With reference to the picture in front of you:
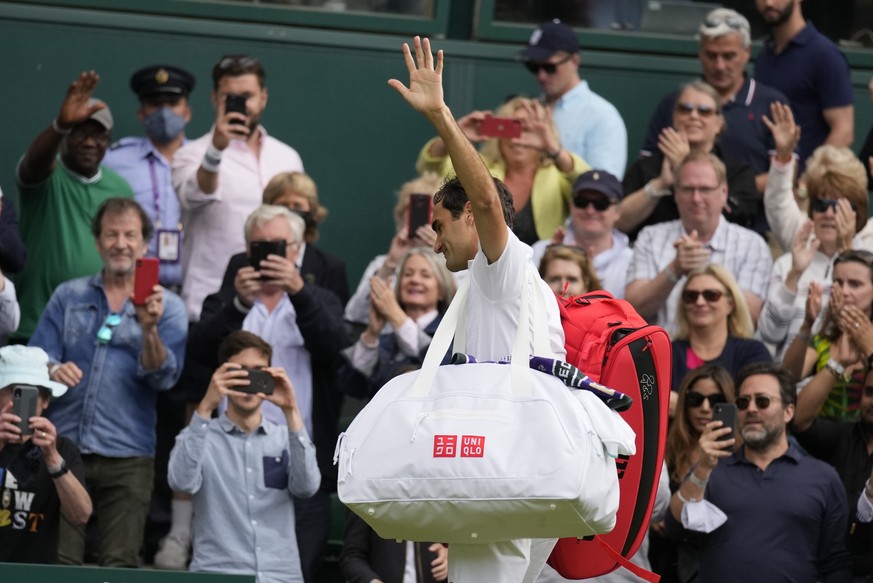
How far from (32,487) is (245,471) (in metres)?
0.96

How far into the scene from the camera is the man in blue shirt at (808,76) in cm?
990

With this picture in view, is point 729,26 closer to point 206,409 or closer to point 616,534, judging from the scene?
point 206,409

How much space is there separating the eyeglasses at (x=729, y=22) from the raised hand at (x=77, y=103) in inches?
145

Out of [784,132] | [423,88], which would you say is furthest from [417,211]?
[423,88]

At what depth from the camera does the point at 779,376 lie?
7367 mm

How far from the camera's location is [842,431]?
7664 millimetres

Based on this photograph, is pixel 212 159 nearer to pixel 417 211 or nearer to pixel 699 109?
pixel 417 211

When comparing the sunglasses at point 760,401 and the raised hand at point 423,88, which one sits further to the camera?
the sunglasses at point 760,401

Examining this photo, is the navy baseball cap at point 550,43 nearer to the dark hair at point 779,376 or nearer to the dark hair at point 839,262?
the dark hair at point 839,262

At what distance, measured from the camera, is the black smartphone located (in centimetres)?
782

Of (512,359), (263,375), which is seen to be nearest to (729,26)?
(263,375)

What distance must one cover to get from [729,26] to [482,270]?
5.19 m

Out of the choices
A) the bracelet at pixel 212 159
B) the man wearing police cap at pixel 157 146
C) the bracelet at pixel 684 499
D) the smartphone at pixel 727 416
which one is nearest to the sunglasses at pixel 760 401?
the smartphone at pixel 727 416

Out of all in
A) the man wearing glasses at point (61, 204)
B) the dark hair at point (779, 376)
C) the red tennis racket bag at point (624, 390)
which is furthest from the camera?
the man wearing glasses at point (61, 204)
